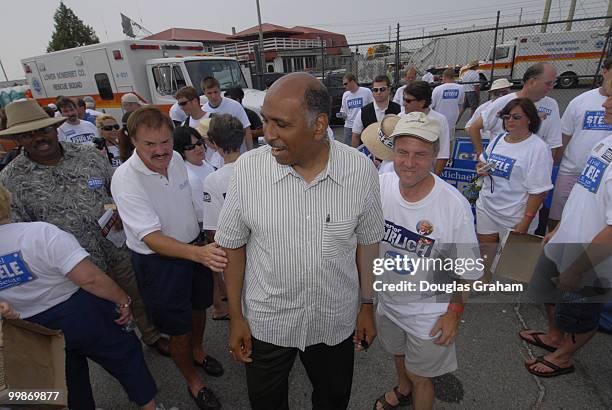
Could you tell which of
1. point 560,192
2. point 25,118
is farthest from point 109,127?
point 560,192

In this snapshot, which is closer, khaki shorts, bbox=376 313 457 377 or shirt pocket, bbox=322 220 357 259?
A: shirt pocket, bbox=322 220 357 259

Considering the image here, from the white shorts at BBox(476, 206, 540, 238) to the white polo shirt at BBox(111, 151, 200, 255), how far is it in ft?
8.07

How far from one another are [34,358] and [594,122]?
14.8ft

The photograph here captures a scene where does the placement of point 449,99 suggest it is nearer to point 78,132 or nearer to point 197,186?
point 197,186

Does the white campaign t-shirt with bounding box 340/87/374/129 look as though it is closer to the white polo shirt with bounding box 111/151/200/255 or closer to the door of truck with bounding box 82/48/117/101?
the white polo shirt with bounding box 111/151/200/255

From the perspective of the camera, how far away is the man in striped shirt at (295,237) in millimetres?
1312

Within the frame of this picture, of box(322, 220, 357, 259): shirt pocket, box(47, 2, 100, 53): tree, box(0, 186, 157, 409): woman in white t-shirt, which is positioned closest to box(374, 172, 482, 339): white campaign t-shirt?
box(322, 220, 357, 259): shirt pocket

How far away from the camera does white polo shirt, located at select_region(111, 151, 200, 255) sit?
1945mm

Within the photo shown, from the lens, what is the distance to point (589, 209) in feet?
6.56

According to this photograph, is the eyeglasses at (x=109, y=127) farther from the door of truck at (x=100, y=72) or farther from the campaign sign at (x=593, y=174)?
the door of truck at (x=100, y=72)

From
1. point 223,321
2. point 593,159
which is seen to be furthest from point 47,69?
point 593,159

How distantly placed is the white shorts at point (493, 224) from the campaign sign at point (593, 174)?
84cm

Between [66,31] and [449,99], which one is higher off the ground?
[66,31]

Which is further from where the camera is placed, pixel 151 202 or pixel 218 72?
pixel 218 72
